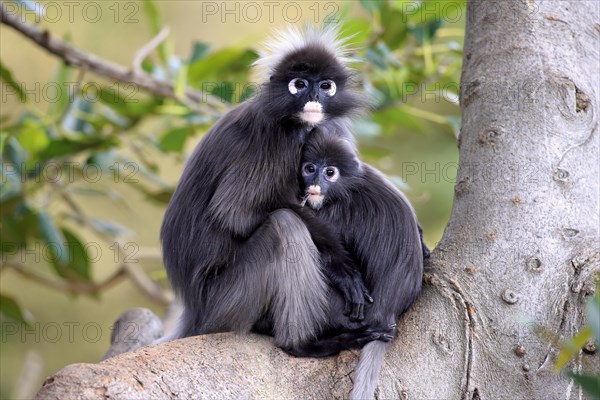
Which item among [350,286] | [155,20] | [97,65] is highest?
[155,20]

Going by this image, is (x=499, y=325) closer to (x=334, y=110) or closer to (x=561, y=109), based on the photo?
(x=561, y=109)

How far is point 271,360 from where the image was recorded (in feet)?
8.61

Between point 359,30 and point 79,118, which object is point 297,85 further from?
point 79,118

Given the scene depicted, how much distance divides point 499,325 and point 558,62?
1175 mm

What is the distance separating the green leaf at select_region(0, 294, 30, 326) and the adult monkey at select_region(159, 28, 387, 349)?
5.59ft

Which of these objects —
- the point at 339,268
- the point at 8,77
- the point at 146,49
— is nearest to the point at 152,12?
the point at 146,49

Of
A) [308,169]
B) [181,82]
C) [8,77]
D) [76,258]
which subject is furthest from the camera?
[76,258]

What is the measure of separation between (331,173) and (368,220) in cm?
26

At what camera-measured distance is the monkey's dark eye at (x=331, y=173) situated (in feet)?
10.5

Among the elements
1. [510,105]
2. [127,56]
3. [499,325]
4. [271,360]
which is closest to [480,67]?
[510,105]

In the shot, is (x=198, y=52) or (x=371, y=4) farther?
(x=198, y=52)

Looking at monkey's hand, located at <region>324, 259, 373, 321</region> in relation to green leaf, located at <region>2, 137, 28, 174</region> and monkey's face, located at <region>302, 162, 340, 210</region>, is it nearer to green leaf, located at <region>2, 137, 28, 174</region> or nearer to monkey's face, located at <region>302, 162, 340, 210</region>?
monkey's face, located at <region>302, 162, 340, 210</region>

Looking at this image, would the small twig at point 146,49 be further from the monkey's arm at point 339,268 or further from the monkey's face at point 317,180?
the monkey's arm at point 339,268

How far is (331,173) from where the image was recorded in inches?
126
